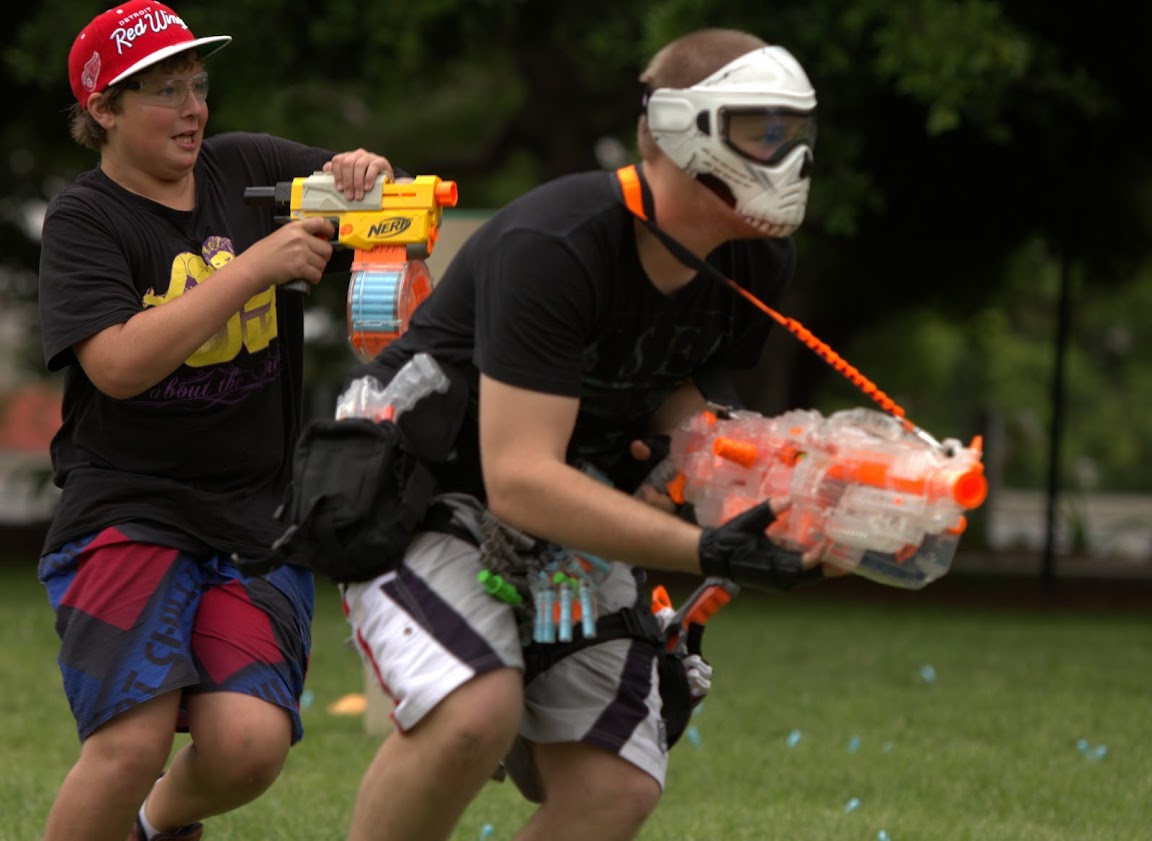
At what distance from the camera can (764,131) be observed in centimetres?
338

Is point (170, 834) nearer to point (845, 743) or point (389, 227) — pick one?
point (389, 227)

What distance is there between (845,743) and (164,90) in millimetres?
4237

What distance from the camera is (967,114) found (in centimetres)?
1239

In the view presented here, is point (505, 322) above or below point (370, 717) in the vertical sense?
above

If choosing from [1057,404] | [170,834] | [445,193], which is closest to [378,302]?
[445,193]

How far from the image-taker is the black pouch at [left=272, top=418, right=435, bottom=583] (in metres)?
3.45

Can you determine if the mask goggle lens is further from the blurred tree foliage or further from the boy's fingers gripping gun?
the blurred tree foliage

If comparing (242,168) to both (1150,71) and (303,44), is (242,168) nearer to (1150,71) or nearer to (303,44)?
(303,44)

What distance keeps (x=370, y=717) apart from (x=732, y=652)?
362 cm

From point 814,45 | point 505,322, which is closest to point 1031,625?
point 814,45

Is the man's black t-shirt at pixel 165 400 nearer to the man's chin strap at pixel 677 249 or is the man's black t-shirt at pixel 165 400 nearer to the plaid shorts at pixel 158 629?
the plaid shorts at pixel 158 629

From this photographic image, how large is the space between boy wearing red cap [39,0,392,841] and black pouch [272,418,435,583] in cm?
59

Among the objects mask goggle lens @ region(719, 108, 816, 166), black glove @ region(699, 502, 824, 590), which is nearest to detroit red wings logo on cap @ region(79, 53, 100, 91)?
mask goggle lens @ region(719, 108, 816, 166)

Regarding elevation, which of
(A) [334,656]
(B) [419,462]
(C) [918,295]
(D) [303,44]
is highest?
(B) [419,462]
